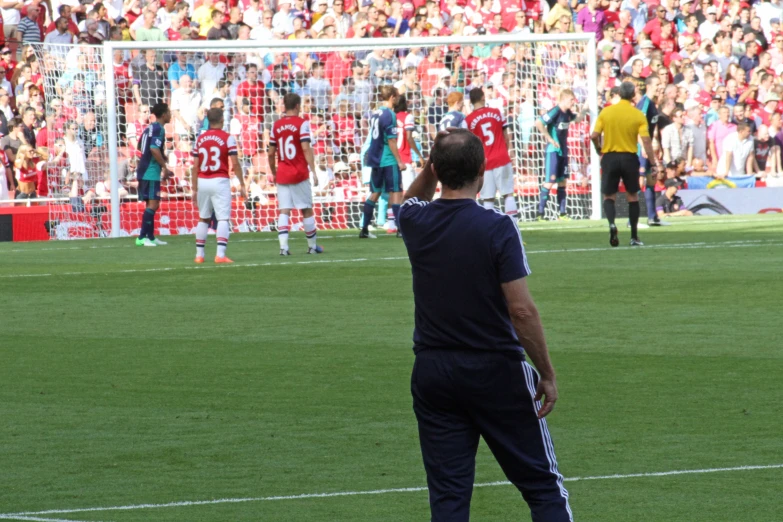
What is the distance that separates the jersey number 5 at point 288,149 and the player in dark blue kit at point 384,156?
321 cm

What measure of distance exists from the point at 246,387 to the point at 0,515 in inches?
123

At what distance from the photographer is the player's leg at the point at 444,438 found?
4586 mm

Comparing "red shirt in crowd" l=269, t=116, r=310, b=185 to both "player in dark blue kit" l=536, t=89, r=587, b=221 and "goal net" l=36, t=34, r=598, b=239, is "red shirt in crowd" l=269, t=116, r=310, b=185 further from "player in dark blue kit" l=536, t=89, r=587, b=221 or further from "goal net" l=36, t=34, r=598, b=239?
"player in dark blue kit" l=536, t=89, r=587, b=221

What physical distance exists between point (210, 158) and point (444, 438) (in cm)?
1389

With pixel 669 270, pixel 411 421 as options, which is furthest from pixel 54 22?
pixel 411 421

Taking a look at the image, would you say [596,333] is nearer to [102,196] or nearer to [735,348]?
[735,348]

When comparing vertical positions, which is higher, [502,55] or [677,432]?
[502,55]

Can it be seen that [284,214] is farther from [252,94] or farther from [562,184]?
[562,184]

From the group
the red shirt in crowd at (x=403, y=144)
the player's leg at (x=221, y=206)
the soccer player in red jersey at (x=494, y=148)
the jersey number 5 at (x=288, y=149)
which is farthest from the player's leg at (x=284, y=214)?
the red shirt in crowd at (x=403, y=144)

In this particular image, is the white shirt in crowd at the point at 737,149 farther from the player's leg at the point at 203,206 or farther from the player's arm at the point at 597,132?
the player's leg at the point at 203,206

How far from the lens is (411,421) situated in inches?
307

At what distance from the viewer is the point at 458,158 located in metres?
4.56

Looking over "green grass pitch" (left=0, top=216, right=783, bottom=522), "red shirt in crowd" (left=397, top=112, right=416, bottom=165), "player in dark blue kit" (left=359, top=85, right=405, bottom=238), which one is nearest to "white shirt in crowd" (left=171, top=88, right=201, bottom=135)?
"red shirt in crowd" (left=397, top=112, right=416, bottom=165)

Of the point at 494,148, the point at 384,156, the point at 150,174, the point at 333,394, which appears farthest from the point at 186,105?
the point at 333,394
